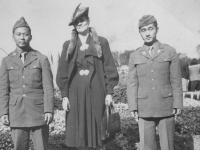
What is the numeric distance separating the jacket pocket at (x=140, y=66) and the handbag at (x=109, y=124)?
625 mm

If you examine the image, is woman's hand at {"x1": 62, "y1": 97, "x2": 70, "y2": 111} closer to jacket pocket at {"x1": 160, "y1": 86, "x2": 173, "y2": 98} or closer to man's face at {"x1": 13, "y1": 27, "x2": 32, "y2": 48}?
man's face at {"x1": 13, "y1": 27, "x2": 32, "y2": 48}

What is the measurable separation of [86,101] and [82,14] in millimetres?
1158

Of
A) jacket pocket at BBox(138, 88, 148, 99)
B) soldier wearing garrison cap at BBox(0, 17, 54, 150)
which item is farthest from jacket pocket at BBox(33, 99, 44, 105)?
jacket pocket at BBox(138, 88, 148, 99)

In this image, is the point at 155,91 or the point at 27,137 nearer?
the point at 27,137

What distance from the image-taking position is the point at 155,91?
12.1ft

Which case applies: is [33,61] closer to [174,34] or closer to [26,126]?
[26,126]

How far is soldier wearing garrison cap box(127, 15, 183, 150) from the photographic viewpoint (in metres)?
3.66

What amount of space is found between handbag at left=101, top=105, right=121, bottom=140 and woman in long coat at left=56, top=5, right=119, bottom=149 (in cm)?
11

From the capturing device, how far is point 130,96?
380 centimetres

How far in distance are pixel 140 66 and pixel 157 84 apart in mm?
340

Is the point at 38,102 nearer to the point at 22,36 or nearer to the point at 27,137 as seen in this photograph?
the point at 27,137

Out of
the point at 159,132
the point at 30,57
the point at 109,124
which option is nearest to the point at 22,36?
the point at 30,57

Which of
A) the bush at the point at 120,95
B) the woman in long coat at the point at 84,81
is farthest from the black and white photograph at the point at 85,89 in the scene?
the bush at the point at 120,95

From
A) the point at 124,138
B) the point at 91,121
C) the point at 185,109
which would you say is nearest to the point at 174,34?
the point at 185,109
